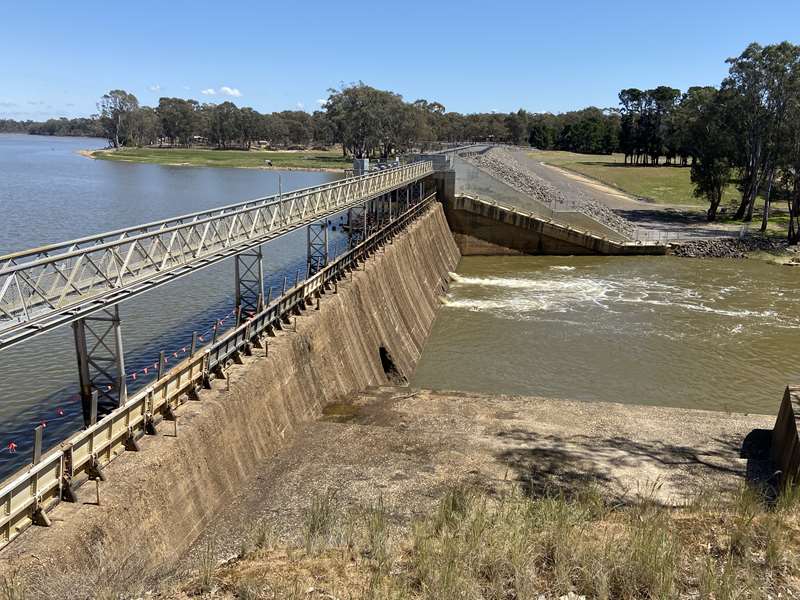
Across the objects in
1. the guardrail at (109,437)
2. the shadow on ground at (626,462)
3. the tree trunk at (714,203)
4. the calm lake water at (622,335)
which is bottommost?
the calm lake water at (622,335)

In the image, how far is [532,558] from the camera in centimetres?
871

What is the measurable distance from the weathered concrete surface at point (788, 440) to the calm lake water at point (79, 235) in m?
17.7

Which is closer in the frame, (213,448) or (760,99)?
(213,448)

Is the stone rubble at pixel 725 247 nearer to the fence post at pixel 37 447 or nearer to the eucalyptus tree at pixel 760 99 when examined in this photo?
the eucalyptus tree at pixel 760 99

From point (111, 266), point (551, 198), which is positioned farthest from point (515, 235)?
point (111, 266)

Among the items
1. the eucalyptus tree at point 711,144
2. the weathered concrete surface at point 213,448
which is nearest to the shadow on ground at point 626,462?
the weathered concrete surface at point 213,448

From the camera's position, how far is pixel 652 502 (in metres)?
12.6

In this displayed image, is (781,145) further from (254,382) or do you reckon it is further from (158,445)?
(158,445)

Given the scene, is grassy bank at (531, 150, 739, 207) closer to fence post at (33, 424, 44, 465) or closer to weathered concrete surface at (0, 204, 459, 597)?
weathered concrete surface at (0, 204, 459, 597)

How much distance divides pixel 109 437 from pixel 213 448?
244cm

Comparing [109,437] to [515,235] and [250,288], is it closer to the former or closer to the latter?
[250,288]

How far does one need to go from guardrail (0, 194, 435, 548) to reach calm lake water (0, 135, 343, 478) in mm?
4657

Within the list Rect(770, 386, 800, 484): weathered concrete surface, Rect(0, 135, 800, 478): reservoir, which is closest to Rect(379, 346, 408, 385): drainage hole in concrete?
Rect(0, 135, 800, 478): reservoir

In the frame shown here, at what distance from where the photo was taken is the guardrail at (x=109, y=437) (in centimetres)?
913
